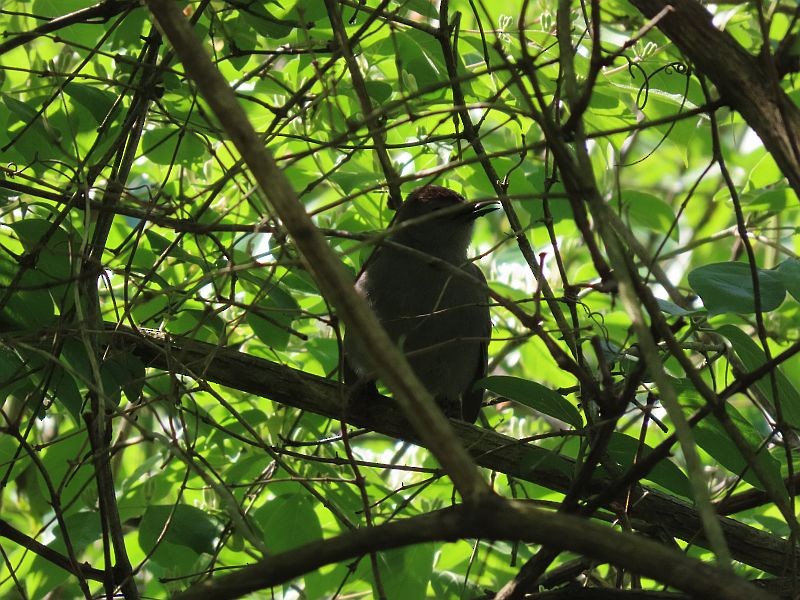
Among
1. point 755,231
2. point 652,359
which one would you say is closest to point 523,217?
point 755,231

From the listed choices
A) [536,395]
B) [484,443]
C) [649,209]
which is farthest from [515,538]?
[649,209]

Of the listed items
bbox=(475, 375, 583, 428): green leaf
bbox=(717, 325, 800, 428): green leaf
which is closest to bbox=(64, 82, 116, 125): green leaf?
bbox=(475, 375, 583, 428): green leaf

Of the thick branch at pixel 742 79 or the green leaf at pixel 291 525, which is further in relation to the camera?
the green leaf at pixel 291 525

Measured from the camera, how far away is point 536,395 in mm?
2562

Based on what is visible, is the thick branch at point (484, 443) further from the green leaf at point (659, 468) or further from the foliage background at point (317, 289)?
the green leaf at point (659, 468)

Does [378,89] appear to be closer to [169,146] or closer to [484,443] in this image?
[169,146]

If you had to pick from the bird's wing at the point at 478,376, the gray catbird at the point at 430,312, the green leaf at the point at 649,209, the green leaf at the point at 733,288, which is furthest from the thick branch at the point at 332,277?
the green leaf at the point at 649,209

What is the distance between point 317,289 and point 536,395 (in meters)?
0.98

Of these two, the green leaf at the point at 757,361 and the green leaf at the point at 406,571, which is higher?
the green leaf at the point at 757,361

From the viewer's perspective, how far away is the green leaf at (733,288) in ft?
7.17

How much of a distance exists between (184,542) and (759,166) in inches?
99.4

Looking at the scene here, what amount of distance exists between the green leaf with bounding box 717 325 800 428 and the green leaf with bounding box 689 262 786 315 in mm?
151

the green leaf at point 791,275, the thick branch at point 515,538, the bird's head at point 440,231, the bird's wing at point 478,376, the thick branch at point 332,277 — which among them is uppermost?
the bird's head at point 440,231

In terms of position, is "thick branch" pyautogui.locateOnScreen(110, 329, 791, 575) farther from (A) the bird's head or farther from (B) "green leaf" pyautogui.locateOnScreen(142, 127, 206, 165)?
(A) the bird's head
